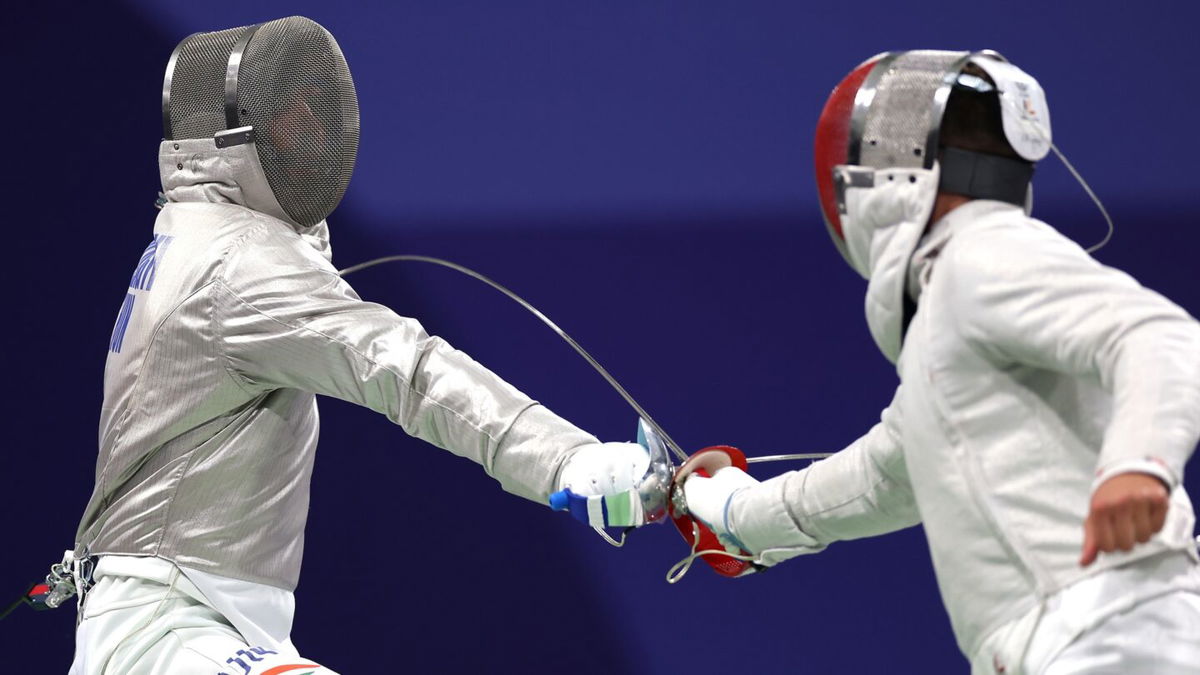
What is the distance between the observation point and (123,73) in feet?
10.2

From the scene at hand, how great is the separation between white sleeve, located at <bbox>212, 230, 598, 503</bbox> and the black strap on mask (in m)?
0.63

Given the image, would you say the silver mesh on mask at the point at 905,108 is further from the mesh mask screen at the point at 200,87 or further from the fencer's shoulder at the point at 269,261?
the mesh mask screen at the point at 200,87

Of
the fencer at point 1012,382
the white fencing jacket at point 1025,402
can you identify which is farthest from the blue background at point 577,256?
the white fencing jacket at point 1025,402

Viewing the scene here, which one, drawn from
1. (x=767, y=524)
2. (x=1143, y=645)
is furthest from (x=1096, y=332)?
(x=767, y=524)

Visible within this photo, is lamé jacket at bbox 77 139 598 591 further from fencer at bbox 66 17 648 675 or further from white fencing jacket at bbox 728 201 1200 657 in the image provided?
white fencing jacket at bbox 728 201 1200 657

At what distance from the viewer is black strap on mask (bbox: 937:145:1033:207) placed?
1.36 metres

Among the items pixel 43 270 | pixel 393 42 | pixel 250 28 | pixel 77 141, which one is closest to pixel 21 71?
pixel 77 141

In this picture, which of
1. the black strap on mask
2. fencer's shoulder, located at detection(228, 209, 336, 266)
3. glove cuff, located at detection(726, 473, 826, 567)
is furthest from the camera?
fencer's shoulder, located at detection(228, 209, 336, 266)

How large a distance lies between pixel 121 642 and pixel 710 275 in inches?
57.8

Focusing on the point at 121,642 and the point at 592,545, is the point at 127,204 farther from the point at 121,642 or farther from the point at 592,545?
the point at 121,642

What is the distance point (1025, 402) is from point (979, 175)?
260 mm

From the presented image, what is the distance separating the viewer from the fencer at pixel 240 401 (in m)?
1.78

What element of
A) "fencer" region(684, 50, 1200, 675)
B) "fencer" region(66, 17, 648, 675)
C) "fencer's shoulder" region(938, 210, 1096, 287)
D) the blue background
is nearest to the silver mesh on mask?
"fencer" region(684, 50, 1200, 675)

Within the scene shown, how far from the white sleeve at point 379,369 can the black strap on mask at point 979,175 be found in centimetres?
63
